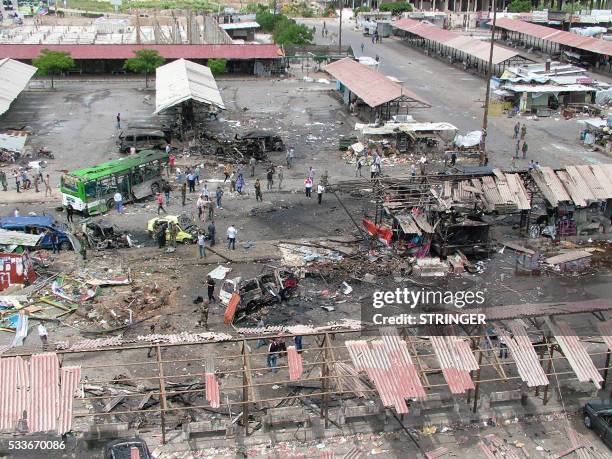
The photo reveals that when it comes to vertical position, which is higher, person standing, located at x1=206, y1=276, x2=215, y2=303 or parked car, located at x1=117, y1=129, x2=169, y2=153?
parked car, located at x1=117, y1=129, x2=169, y2=153

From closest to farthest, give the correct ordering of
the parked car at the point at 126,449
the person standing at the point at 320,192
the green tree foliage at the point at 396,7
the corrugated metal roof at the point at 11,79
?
the parked car at the point at 126,449 → the person standing at the point at 320,192 → the corrugated metal roof at the point at 11,79 → the green tree foliage at the point at 396,7

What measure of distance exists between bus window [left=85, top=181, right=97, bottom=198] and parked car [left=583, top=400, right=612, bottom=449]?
22484mm

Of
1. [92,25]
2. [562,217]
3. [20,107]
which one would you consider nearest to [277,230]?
[562,217]

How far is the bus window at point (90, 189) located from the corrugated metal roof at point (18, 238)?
4.74 metres

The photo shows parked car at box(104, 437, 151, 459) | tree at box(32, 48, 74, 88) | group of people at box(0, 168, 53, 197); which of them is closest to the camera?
parked car at box(104, 437, 151, 459)

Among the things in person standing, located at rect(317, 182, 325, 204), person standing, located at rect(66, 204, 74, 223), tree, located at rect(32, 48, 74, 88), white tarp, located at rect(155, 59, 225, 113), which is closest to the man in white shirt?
person standing, located at rect(66, 204, 74, 223)

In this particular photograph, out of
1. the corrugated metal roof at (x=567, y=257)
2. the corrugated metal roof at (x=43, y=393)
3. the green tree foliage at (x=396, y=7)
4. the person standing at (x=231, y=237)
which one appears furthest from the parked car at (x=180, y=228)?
the green tree foliage at (x=396, y=7)

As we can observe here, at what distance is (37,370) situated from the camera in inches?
651

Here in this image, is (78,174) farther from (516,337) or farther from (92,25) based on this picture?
(92,25)

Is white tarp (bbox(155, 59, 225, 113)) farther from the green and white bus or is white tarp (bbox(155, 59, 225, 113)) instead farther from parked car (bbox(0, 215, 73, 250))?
parked car (bbox(0, 215, 73, 250))

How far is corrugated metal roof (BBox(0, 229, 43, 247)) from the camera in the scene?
2692cm

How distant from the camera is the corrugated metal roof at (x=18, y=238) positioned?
88.3ft

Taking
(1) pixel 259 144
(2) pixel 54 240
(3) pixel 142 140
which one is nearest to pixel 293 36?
(3) pixel 142 140

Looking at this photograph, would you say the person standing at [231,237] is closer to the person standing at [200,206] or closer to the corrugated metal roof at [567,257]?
the person standing at [200,206]
